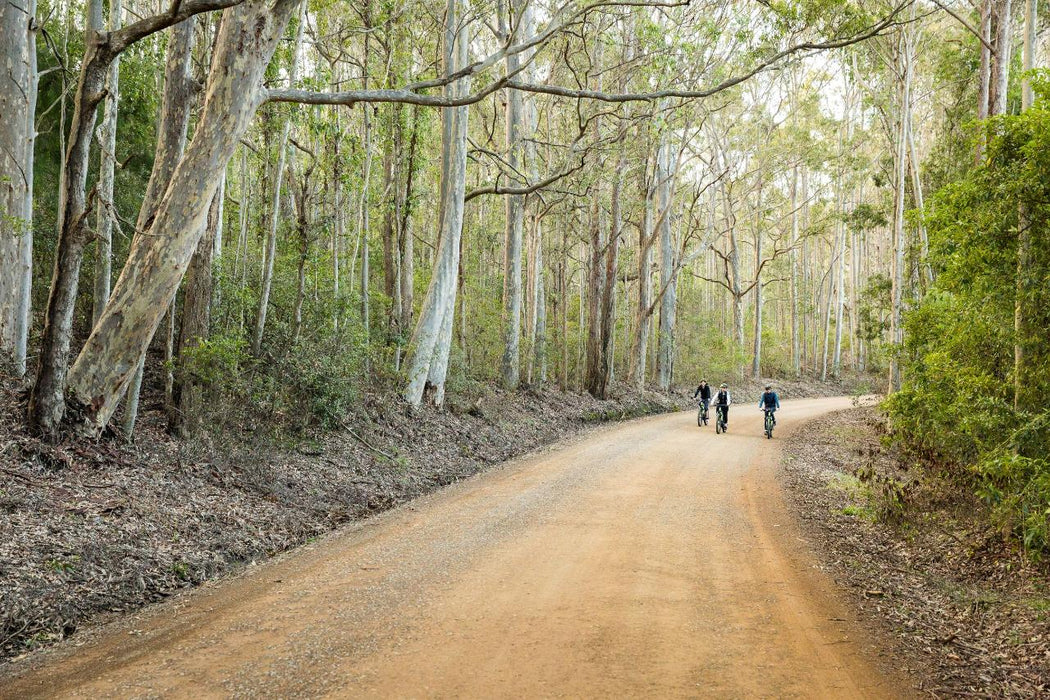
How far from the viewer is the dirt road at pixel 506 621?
12.7ft

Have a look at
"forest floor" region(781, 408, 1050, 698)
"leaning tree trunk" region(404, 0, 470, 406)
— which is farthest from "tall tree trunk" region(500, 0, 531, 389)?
"forest floor" region(781, 408, 1050, 698)

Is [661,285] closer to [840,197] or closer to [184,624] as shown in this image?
[840,197]

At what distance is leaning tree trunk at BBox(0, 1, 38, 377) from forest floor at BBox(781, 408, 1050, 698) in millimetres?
10436

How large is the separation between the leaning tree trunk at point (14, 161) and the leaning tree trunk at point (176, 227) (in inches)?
108

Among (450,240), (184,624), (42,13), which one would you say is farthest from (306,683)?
(42,13)

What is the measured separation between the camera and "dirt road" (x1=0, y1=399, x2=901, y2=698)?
3.86 meters

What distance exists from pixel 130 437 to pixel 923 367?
10.2 m

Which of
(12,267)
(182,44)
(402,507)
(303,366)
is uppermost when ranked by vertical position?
(182,44)

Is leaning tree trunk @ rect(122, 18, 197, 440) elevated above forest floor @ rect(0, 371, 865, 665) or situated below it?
above

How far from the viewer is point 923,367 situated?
9.45 metres

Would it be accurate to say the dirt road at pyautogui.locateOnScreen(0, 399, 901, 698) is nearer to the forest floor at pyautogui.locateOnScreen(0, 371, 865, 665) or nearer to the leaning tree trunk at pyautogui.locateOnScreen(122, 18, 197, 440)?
the forest floor at pyautogui.locateOnScreen(0, 371, 865, 665)

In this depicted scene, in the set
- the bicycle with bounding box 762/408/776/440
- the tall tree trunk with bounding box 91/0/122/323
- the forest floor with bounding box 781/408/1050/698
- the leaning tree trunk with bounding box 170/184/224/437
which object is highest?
the tall tree trunk with bounding box 91/0/122/323

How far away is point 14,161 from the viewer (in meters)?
9.48

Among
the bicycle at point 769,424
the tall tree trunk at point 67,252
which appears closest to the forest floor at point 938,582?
the bicycle at point 769,424
